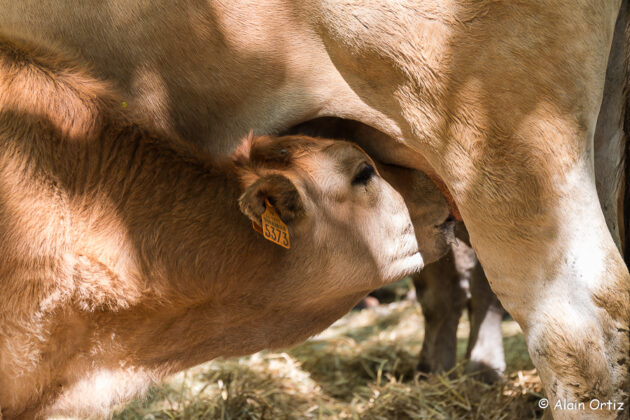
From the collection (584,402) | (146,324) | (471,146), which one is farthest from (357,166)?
(584,402)

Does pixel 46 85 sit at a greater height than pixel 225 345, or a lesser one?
greater

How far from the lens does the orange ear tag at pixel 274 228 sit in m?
3.15

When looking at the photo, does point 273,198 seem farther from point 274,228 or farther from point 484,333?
point 484,333

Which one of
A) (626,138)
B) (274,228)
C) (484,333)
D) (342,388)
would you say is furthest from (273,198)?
(342,388)

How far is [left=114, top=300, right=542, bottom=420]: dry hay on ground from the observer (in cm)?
450

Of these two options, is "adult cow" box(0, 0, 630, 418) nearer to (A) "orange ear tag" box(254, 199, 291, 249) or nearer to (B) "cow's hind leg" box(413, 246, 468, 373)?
(A) "orange ear tag" box(254, 199, 291, 249)

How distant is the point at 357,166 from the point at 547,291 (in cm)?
111

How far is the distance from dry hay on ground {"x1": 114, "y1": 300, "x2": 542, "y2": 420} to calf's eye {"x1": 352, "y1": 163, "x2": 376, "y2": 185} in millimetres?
1438

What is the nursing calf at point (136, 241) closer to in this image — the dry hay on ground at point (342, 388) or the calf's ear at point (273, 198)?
the calf's ear at point (273, 198)

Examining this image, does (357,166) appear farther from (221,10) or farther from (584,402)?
(584,402)

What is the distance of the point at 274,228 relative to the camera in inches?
126

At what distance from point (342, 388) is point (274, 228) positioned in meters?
2.41

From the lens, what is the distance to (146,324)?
343 cm

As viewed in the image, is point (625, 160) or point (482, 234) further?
point (625, 160)
